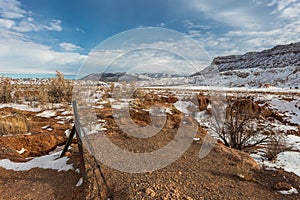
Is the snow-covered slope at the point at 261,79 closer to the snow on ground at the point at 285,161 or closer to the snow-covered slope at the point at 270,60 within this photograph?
the snow-covered slope at the point at 270,60

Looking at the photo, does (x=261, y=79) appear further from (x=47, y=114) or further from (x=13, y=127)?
(x=13, y=127)

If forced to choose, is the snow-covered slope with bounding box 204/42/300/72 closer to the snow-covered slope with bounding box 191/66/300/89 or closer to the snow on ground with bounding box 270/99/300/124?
the snow-covered slope with bounding box 191/66/300/89

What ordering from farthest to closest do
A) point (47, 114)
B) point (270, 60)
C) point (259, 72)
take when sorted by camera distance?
point (270, 60), point (259, 72), point (47, 114)

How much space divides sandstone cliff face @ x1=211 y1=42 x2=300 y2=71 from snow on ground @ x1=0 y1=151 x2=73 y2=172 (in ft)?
206

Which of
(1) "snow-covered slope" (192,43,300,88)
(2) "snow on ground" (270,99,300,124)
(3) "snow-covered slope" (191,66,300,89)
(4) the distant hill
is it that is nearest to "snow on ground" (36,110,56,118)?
(1) "snow-covered slope" (192,43,300,88)

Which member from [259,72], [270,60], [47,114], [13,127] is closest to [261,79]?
[259,72]

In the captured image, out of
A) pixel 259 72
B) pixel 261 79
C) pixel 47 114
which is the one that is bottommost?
pixel 47 114

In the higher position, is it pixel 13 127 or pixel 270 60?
pixel 270 60

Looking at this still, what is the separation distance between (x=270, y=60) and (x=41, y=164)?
288ft

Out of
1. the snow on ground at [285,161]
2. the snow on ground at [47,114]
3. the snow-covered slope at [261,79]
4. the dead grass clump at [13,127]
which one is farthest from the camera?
the snow-covered slope at [261,79]

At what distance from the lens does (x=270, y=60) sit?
255 feet

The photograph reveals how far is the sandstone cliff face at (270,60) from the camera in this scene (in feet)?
227

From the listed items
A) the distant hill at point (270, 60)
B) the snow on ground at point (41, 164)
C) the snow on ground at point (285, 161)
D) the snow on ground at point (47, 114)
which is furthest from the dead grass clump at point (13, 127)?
the distant hill at point (270, 60)

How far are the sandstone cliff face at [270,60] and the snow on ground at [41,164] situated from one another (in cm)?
6281
